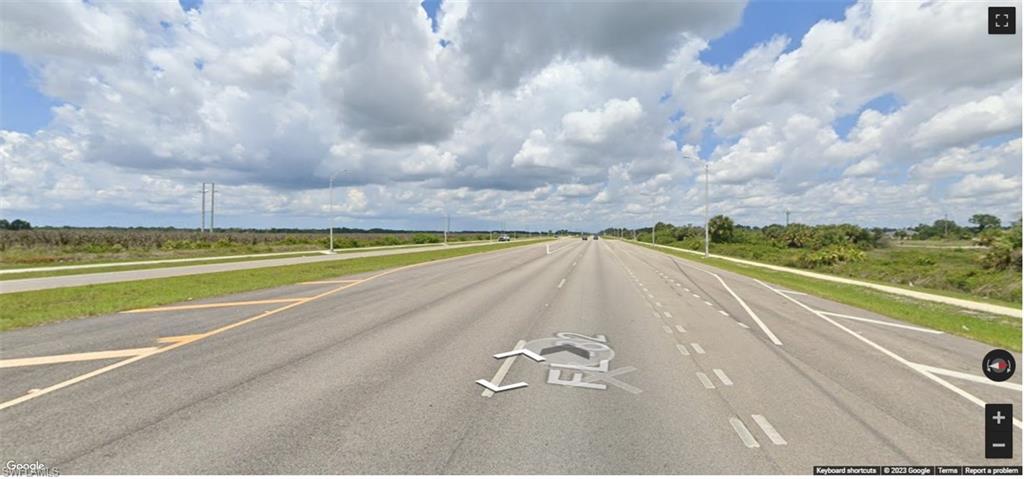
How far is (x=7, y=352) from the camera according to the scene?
724 cm

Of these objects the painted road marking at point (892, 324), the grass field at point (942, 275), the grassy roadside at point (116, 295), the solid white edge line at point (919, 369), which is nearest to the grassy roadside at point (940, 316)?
the painted road marking at point (892, 324)

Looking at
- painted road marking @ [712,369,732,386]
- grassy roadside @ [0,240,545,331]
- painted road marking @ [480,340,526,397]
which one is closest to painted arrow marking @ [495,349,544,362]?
painted road marking @ [480,340,526,397]

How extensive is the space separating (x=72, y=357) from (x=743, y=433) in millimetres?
9188

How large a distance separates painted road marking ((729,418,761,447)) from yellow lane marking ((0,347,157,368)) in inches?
330

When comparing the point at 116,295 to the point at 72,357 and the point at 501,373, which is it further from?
the point at 501,373

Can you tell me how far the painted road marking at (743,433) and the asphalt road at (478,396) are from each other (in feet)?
0.07

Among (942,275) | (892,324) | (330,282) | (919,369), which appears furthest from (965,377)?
(942,275)

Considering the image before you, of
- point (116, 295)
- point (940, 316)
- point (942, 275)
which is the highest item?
point (942, 275)

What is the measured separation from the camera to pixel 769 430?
4516mm

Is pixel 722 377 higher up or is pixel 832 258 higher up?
pixel 832 258

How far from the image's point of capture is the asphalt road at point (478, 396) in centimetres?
393

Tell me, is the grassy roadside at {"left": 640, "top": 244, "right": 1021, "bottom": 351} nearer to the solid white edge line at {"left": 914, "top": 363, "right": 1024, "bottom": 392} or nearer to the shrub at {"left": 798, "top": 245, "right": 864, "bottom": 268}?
the solid white edge line at {"left": 914, "top": 363, "right": 1024, "bottom": 392}

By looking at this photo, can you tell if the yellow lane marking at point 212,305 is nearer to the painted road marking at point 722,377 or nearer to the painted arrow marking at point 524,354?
the painted arrow marking at point 524,354

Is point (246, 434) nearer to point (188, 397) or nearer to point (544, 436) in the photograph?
point (188, 397)
